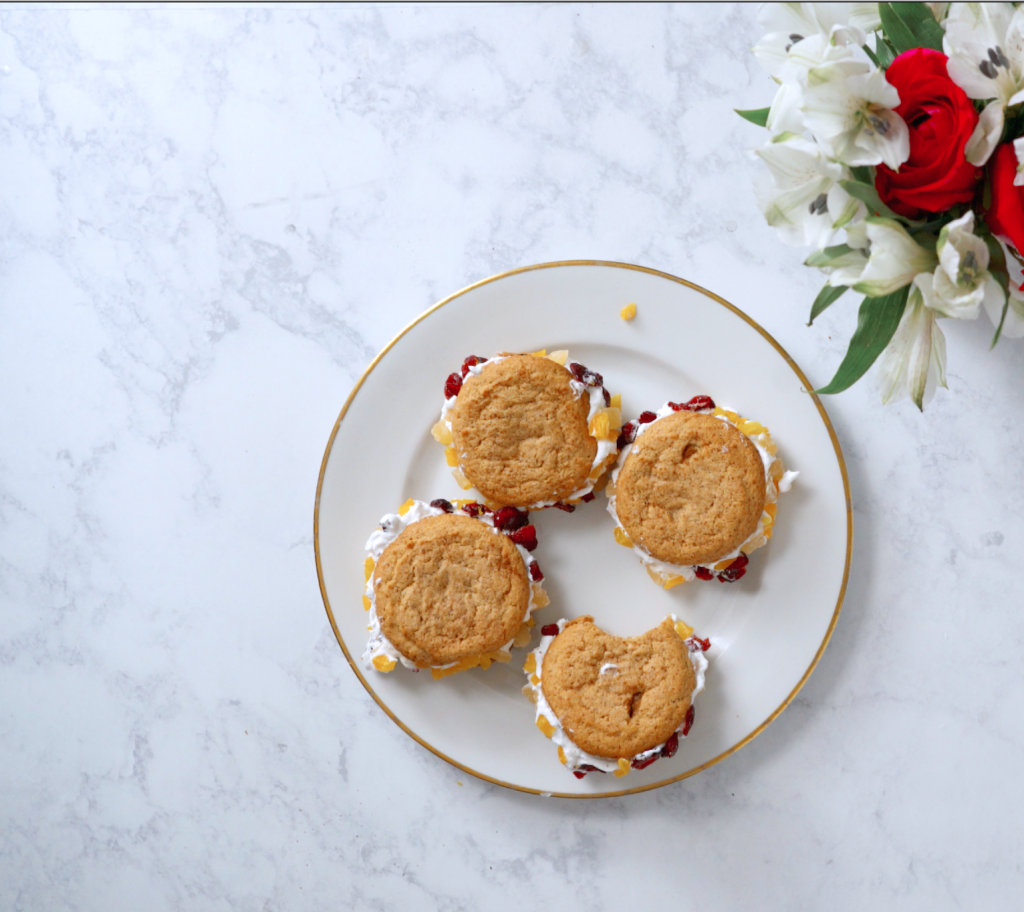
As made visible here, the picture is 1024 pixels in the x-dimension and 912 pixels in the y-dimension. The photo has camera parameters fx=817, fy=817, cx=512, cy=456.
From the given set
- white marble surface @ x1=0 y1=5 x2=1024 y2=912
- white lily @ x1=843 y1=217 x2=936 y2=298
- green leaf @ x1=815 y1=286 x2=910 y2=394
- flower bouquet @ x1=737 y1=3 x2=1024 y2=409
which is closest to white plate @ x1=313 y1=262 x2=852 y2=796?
white marble surface @ x1=0 y1=5 x2=1024 y2=912

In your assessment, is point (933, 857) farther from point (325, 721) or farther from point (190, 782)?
point (190, 782)

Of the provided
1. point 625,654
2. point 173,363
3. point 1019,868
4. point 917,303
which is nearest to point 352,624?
point 625,654

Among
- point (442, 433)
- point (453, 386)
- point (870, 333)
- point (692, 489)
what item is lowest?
point (692, 489)

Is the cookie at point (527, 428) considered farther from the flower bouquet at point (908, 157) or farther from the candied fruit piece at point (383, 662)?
the flower bouquet at point (908, 157)

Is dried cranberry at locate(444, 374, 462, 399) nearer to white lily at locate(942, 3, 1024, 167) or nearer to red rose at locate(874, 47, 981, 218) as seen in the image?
red rose at locate(874, 47, 981, 218)

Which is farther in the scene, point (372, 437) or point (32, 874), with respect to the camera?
point (32, 874)

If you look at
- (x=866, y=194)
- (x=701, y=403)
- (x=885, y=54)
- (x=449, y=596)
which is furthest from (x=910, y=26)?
(x=449, y=596)

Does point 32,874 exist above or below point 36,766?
below

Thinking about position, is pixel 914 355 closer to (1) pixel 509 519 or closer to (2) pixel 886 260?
(2) pixel 886 260
